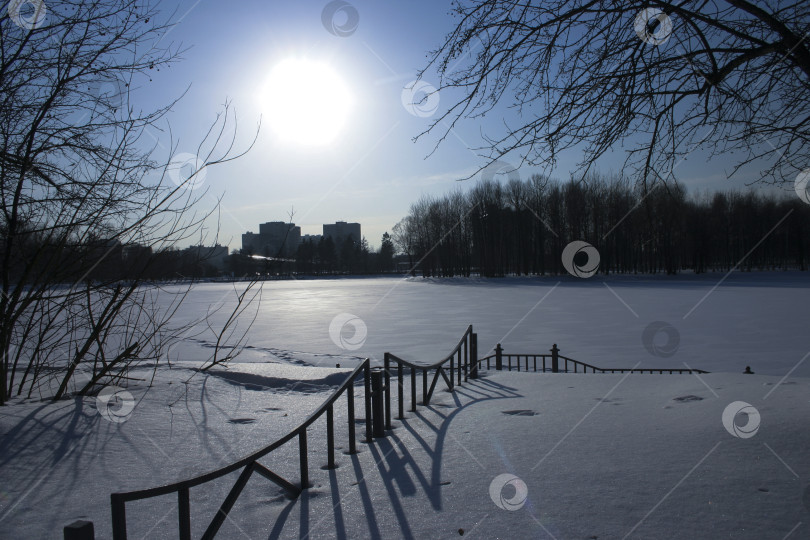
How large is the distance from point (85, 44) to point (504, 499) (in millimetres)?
6231

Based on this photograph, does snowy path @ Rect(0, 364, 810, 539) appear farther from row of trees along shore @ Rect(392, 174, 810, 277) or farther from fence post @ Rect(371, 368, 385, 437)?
row of trees along shore @ Rect(392, 174, 810, 277)

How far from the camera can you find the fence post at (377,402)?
17.2 feet

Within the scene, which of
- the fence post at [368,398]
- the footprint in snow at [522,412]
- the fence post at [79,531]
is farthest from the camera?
the footprint in snow at [522,412]

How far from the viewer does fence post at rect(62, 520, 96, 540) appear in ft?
5.93
